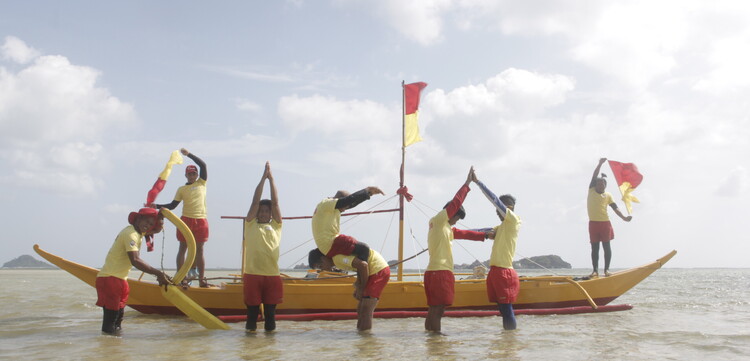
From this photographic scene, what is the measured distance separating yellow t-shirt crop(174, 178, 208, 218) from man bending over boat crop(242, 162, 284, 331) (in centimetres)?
261

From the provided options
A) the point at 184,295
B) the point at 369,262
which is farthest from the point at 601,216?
the point at 184,295

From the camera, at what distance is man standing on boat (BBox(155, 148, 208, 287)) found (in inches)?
369

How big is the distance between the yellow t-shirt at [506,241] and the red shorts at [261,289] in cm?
289

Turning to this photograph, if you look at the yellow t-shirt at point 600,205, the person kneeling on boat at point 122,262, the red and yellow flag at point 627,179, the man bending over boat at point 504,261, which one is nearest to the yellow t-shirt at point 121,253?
the person kneeling on boat at point 122,262

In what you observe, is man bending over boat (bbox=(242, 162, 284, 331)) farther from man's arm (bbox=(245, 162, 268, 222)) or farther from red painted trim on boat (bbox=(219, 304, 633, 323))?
red painted trim on boat (bbox=(219, 304, 633, 323))

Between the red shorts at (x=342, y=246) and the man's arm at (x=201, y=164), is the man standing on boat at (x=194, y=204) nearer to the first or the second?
the man's arm at (x=201, y=164)

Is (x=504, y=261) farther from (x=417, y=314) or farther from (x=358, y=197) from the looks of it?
(x=417, y=314)

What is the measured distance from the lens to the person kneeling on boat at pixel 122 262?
6742mm

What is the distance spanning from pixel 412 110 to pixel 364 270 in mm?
5616

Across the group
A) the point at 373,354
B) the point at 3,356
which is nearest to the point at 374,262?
the point at 373,354

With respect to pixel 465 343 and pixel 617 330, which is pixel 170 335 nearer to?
pixel 465 343

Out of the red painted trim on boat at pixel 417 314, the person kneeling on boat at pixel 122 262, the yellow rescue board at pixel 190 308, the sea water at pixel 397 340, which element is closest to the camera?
the sea water at pixel 397 340

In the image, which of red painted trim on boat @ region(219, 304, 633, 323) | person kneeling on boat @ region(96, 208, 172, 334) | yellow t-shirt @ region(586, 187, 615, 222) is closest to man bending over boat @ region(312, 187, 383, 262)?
person kneeling on boat @ region(96, 208, 172, 334)

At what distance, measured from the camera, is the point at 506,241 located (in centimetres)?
730
